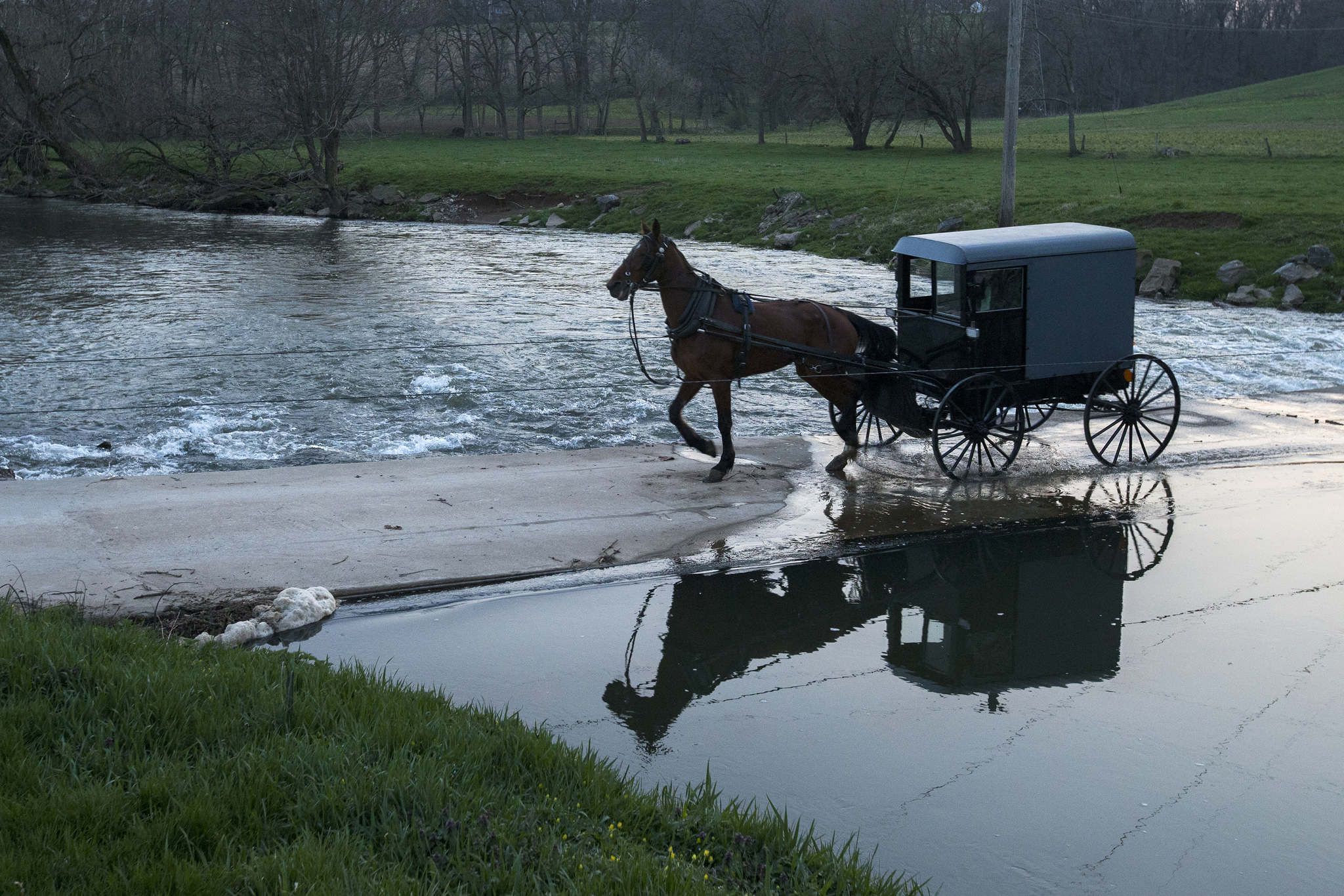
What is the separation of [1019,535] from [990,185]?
33.8 m

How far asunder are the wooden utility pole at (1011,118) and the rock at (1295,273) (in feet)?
20.5

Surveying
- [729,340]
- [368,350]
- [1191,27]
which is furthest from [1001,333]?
[1191,27]

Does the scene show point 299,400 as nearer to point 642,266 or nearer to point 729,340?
point 642,266

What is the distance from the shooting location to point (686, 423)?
12.0 metres

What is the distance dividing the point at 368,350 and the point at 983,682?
15.3 meters

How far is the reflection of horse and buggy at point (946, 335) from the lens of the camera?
11.6m

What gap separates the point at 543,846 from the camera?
182 inches

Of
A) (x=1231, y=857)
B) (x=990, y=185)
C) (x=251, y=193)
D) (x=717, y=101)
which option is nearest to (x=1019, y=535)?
(x=1231, y=857)

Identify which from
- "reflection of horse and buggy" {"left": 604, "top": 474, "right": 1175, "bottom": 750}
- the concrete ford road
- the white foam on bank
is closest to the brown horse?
the concrete ford road

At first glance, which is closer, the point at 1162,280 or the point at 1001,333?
the point at 1001,333

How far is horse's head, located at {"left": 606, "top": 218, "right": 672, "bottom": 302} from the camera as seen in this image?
11.3 meters

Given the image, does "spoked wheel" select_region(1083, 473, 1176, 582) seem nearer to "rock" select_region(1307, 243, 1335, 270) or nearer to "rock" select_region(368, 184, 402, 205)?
"rock" select_region(1307, 243, 1335, 270)

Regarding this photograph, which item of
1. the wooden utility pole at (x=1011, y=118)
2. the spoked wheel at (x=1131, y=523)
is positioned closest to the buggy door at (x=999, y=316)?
the spoked wheel at (x=1131, y=523)

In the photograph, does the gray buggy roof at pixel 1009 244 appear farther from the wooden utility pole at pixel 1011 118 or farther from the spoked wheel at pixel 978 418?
the wooden utility pole at pixel 1011 118
